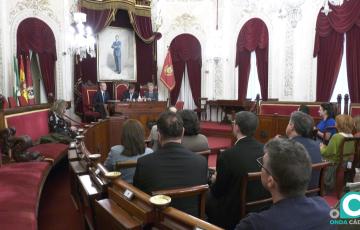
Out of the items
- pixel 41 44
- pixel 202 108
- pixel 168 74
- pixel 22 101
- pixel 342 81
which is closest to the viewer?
pixel 22 101

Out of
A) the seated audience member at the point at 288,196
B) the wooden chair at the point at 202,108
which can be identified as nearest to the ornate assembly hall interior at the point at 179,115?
the seated audience member at the point at 288,196

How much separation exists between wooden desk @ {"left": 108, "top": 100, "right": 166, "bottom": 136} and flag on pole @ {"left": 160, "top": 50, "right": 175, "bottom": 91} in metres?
2.03

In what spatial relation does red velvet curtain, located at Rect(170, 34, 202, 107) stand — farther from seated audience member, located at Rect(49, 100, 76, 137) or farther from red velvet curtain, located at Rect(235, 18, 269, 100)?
seated audience member, located at Rect(49, 100, 76, 137)

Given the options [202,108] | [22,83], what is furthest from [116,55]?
[202,108]

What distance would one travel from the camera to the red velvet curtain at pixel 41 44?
25.1ft

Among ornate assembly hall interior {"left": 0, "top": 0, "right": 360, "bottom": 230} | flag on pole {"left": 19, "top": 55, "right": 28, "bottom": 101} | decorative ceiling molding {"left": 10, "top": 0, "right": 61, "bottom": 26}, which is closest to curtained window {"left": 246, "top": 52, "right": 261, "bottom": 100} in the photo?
ornate assembly hall interior {"left": 0, "top": 0, "right": 360, "bottom": 230}

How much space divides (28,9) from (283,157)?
8.63 m

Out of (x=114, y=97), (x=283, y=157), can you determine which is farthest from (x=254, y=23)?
(x=283, y=157)

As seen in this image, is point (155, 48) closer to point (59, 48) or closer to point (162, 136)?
point (59, 48)

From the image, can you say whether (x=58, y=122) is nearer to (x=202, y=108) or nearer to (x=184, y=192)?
(x=184, y=192)

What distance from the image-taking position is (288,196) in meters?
1.11

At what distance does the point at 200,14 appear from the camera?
10.4m

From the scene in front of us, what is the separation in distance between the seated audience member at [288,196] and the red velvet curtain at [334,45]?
7.07 m

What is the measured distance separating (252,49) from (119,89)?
449 centimetres
